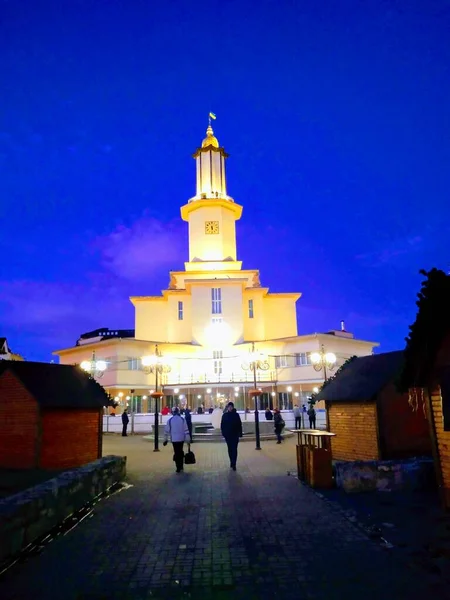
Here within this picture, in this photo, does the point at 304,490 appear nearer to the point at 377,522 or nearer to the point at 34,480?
the point at 377,522

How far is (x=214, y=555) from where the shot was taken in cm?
568

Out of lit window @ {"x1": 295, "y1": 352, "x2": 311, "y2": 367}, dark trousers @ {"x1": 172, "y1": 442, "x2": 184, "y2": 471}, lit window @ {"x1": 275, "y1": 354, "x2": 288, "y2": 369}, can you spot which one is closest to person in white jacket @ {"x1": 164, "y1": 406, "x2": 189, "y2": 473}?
dark trousers @ {"x1": 172, "y1": 442, "x2": 184, "y2": 471}

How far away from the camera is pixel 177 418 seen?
12984 millimetres

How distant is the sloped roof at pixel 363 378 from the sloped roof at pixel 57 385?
6.88 meters

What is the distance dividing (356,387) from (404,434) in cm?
173

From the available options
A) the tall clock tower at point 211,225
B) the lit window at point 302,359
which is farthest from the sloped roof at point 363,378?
the tall clock tower at point 211,225

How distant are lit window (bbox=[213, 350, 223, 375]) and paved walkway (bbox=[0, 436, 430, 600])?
32307 mm

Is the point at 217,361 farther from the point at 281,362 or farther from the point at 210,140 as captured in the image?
the point at 210,140

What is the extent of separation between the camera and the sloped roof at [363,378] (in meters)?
11.8

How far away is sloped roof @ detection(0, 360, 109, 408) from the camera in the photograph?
37.0 feet

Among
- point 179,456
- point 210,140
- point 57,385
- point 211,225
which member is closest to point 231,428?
point 179,456

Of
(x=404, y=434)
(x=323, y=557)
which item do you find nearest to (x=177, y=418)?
(x=404, y=434)

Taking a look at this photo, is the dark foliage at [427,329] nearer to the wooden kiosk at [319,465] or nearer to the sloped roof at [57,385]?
the wooden kiosk at [319,465]

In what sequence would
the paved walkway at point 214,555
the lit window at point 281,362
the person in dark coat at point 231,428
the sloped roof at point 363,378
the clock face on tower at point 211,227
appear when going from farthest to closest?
the clock face on tower at point 211,227, the lit window at point 281,362, the person in dark coat at point 231,428, the sloped roof at point 363,378, the paved walkway at point 214,555
